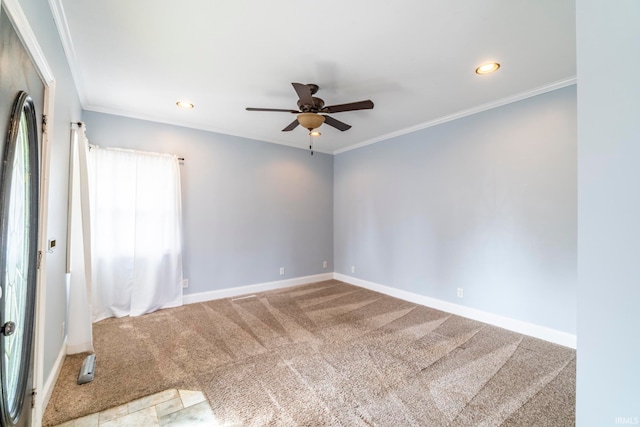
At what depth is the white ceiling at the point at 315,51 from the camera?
Result: 1.78 m

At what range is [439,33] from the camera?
6.49 feet

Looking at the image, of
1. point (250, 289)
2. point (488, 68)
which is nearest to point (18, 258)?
point (250, 289)

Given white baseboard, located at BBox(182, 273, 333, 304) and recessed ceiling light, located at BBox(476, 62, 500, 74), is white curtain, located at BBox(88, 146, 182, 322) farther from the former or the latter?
recessed ceiling light, located at BBox(476, 62, 500, 74)

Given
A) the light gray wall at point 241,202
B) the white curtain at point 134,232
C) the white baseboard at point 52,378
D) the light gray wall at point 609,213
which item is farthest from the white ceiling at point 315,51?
the white baseboard at point 52,378

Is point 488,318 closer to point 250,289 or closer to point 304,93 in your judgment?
point 304,93

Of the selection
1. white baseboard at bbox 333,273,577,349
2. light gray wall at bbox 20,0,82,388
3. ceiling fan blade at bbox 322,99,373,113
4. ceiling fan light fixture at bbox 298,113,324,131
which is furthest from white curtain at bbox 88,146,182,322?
white baseboard at bbox 333,273,577,349

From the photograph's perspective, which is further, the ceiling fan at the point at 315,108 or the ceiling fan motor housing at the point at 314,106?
the ceiling fan motor housing at the point at 314,106

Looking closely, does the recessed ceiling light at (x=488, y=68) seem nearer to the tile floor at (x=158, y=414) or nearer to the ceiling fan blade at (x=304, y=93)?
the ceiling fan blade at (x=304, y=93)

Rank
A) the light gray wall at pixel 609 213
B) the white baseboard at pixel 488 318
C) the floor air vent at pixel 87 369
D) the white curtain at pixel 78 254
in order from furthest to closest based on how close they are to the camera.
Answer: the white baseboard at pixel 488 318
the white curtain at pixel 78 254
the floor air vent at pixel 87 369
the light gray wall at pixel 609 213

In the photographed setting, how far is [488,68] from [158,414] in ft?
12.4

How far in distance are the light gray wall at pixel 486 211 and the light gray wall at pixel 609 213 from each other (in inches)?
96.0

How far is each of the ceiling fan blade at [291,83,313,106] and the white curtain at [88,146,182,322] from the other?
2.33m

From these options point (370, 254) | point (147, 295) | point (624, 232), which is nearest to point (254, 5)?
point (624, 232)

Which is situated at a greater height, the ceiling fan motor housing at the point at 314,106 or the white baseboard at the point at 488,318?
the ceiling fan motor housing at the point at 314,106
